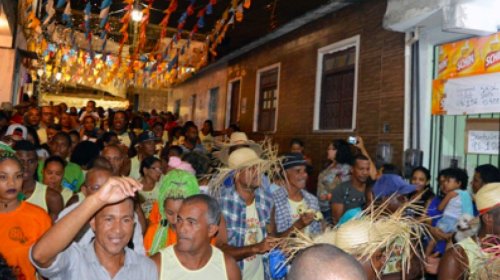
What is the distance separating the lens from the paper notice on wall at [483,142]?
6480 mm

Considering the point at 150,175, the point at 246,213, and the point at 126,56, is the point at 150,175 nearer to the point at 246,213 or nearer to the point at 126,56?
the point at 246,213

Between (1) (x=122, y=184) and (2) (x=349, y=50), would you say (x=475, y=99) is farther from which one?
(1) (x=122, y=184)

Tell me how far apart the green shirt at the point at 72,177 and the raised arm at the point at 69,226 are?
10.1 feet

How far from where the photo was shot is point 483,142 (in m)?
6.66

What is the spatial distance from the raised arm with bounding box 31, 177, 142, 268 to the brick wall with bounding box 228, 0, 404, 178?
6275 mm

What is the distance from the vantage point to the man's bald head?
5.62ft

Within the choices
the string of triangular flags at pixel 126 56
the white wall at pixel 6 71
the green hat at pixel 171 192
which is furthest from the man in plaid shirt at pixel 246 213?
the white wall at pixel 6 71

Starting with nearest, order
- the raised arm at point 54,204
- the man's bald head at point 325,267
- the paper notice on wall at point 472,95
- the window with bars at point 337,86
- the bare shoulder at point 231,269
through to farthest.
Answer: the man's bald head at point 325,267
the bare shoulder at point 231,269
the raised arm at point 54,204
the paper notice on wall at point 472,95
the window with bars at point 337,86

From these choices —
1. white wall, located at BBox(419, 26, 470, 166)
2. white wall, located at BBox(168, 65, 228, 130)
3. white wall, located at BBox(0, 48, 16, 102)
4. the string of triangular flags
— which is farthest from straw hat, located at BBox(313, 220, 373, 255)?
white wall, located at BBox(168, 65, 228, 130)

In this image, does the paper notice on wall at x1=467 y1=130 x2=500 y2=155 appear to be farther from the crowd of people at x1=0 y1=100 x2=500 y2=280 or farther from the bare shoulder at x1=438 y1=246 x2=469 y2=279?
the bare shoulder at x1=438 y1=246 x2=469 y2=279

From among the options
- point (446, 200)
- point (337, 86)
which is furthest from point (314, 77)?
point (446, 200)

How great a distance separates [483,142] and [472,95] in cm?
71

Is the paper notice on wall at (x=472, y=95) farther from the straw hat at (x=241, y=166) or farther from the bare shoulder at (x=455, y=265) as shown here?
the bare shoulder at (x=455, y=265)

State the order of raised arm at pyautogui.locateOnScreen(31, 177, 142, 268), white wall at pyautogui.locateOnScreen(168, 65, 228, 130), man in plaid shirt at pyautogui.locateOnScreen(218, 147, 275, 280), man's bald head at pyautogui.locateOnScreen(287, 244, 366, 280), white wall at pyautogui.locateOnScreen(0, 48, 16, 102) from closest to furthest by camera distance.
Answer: man's bald head at pyautogui.locateOnScreen(287, 244, 366, 280) → raised arm at pyautogui.locateOnScreen(31, 177, 142, 268) → man in plaid shirt at pyautogui.locateOnScreen(218, 147, 275, 280) → white wall at pyautogui.locateOnScreen(0, 48, 16, 102) → white wall at pyautogui.locateOnScreen(168, 65, 228, 130)
